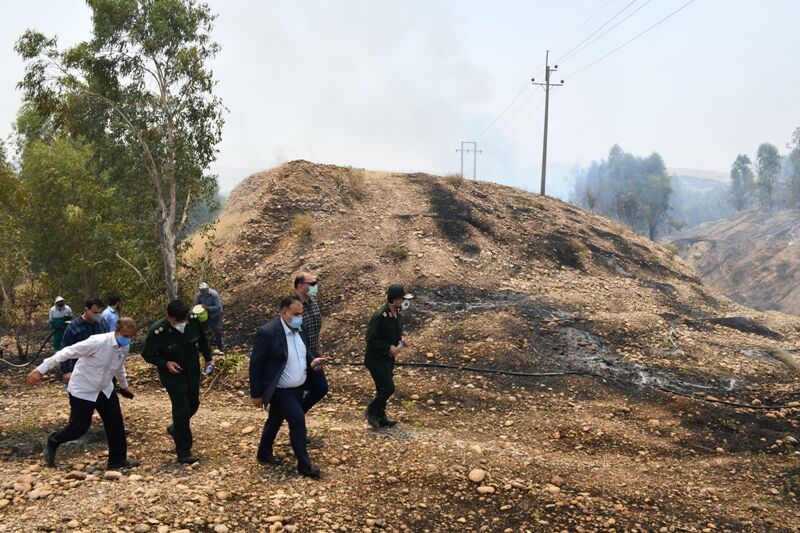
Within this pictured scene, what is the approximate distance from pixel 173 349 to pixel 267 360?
3.05ft

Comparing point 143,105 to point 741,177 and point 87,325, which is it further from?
point 741,177

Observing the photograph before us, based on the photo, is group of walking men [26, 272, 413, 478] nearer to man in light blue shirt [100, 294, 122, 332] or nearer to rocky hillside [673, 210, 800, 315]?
man in light blue shirt [100, 294, 122, 332]

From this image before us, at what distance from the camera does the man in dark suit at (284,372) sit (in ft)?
16.5

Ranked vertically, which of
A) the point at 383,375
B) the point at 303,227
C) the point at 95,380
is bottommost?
the point at 383,375

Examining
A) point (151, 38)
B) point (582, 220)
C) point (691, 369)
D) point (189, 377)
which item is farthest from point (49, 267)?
point (582, 220)

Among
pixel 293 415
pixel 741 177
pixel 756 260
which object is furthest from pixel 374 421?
pixel 741 177

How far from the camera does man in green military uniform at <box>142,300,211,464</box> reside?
511 centimetres

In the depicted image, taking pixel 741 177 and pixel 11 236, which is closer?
pixel 11 236

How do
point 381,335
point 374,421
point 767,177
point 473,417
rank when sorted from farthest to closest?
point 767,177, point 473,417, point 374,421, point 381,335

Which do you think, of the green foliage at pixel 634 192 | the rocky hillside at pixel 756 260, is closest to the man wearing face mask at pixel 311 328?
the rocky hillside at pixel 756 260

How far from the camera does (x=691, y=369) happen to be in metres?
9.77

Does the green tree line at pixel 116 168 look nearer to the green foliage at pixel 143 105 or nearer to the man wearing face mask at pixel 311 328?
the green foliage at pixel 143 105

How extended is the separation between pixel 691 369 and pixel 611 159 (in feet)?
465

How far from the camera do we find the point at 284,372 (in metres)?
5.10
